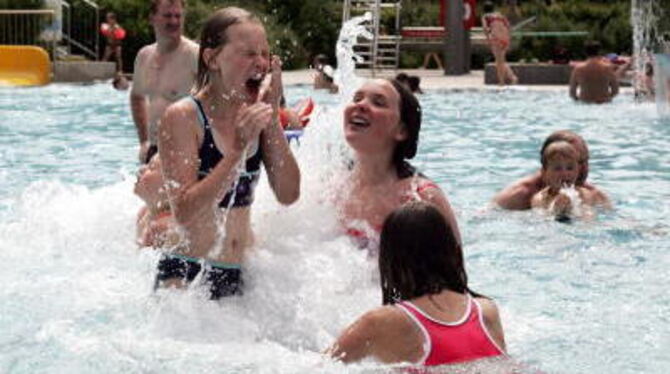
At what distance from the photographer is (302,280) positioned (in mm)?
5164

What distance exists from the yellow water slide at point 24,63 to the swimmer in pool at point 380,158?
61.1 ft

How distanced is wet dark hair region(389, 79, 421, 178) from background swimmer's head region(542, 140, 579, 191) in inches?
137

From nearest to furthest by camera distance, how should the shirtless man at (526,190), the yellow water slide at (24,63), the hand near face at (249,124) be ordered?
the hand near face at (249,124) → the shirtless man at (526,190) → the yellow water slide at (24,63)

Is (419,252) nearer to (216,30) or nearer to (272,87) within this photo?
(272,87)

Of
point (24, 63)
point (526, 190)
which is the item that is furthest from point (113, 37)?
point (526, 190)

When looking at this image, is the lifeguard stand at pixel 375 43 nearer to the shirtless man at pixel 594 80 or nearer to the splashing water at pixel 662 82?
the shirtless man at pixel 594 80

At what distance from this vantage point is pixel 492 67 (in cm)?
2392

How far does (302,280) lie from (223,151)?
89cm

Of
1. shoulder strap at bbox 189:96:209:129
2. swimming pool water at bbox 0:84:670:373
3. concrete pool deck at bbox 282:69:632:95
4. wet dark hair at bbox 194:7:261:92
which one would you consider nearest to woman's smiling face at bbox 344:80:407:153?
swimming pool water at bbox 0:84:670:373

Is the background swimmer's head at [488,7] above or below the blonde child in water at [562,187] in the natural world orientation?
above

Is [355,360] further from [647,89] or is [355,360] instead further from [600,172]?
[647,89]

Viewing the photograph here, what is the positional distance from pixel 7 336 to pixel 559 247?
11.9 feet

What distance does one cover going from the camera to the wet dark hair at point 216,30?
445cm

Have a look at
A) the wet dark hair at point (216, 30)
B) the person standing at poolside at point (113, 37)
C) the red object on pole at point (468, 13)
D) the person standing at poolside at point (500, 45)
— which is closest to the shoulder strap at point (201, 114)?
the wet dark hair at point (216, 30)
